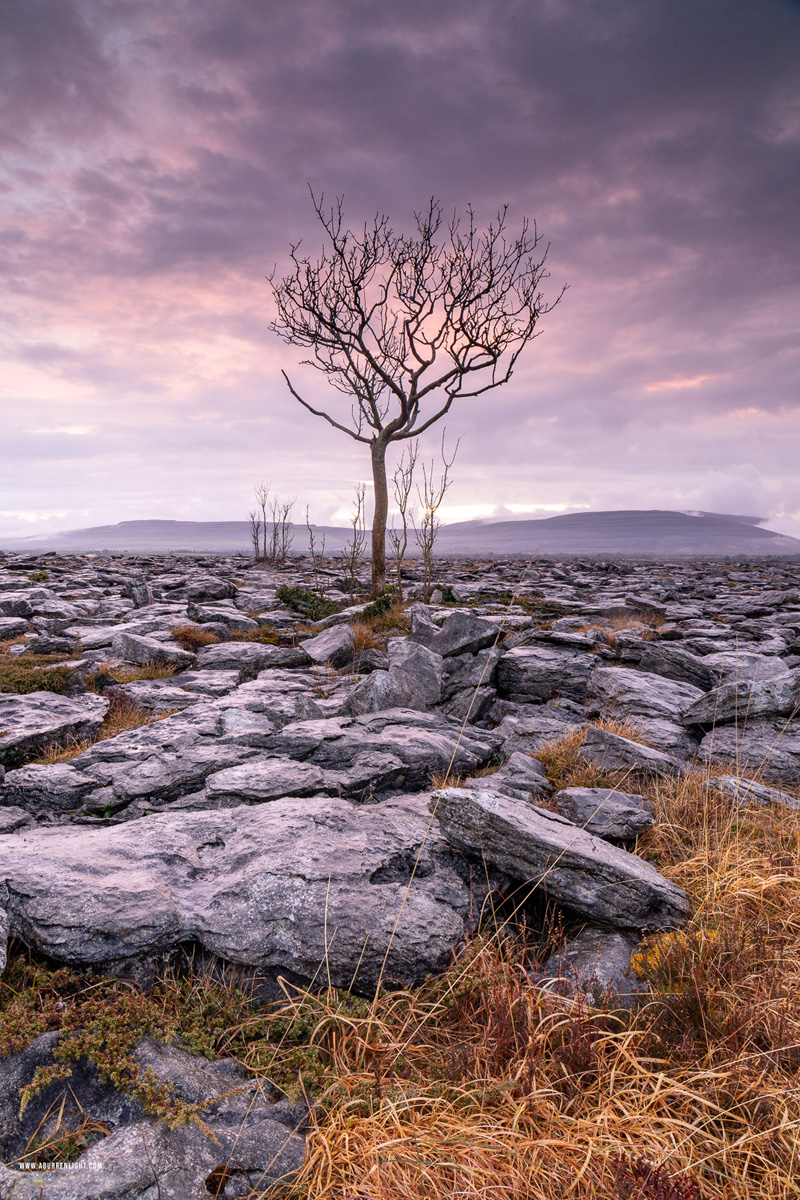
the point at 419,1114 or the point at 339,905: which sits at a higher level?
the point at 339,905

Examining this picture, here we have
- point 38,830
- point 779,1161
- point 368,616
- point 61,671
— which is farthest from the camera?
point 368,616

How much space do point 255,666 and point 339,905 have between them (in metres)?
6.94

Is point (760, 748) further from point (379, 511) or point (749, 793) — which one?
point (379, 511)

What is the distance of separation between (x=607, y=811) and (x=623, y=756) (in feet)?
3.78

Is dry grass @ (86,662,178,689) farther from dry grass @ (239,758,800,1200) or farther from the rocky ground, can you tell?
dry grass @ (239,758,800,1200)

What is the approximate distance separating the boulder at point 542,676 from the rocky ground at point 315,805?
0.03 metres

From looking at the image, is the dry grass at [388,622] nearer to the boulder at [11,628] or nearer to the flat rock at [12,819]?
the boulder at [11,628]

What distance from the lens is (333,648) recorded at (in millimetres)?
10359

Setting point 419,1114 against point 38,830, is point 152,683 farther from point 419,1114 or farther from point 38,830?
point 419,1114

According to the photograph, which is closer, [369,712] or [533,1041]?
[533,1041]

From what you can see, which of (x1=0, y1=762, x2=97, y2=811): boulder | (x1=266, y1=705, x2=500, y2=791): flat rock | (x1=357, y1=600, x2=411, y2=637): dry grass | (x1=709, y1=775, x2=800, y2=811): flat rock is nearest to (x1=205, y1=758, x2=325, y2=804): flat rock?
(x1=266, y1=705, x2=500, y2=791): flat rock

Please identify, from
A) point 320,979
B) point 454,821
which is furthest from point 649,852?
point 320,979

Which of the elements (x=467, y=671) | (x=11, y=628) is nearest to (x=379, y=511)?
(x=11, y=628)

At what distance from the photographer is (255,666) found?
10.0m
